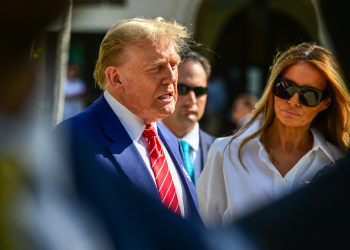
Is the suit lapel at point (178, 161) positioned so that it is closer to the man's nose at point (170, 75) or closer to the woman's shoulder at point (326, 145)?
the man's nose at point (170, 75)

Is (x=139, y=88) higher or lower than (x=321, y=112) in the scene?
higher

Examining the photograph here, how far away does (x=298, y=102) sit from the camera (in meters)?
2.12

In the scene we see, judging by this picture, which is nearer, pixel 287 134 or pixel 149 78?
pixel 149 78

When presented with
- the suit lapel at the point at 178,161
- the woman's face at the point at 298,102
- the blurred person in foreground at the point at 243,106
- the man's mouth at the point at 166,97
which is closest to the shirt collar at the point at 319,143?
the woman's face at the point at 298,102

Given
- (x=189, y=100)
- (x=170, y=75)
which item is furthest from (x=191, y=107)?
(x=170, y=75)

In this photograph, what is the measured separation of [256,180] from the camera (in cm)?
205

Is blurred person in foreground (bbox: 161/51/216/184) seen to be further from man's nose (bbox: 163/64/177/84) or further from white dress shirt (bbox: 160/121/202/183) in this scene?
man's nose (bbox: 163/64/177/84)

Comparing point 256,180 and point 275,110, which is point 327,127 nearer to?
point 275,110

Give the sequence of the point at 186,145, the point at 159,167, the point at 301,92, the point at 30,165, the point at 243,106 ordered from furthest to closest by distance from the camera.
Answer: the point at 243,106 < the point at 186,145 < the point at 301,92 < the point at 159,167 < the point at 30,165

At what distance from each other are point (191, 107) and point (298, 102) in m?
1.40

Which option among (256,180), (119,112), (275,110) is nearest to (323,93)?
(275,110)

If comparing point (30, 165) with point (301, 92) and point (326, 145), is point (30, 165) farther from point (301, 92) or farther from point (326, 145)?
point (326, 145)

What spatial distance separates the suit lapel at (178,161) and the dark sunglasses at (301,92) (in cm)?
59

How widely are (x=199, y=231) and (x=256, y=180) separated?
5.12 ft
